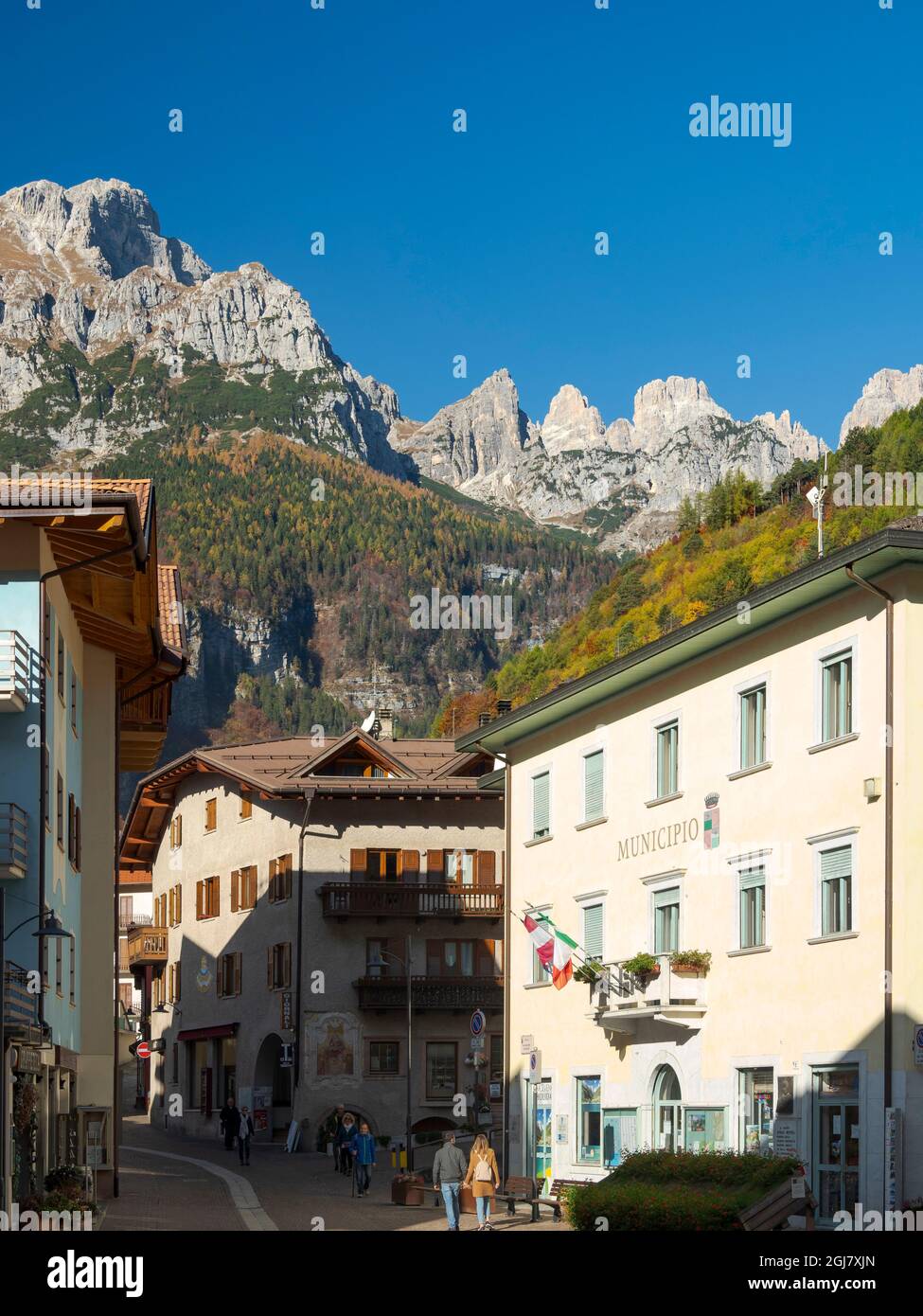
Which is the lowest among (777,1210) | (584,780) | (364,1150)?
(364,1150)

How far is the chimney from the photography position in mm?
74875

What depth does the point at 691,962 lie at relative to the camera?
35.4 meters

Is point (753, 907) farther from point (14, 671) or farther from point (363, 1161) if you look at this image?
point (14, 671)

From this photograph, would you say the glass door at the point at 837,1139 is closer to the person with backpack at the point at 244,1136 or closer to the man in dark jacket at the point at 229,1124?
the person with backpack at the point at 244,1136

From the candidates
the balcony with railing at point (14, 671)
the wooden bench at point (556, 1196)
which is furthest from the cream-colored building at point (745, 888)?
the balcony with railing at point (14, 671)

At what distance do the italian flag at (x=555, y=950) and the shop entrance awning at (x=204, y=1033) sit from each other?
2590 centimetres

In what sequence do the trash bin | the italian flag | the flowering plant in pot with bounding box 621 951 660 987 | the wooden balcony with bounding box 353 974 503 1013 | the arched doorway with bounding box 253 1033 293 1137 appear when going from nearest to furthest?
1. the flowering plant in pot with bounding box 621 951 660 987
2. the trash bin
3. the italian flag
4. the wooden balcony with bounding box 353 974 503 1013
5. the arched doorway with bounding box 253 1033 293 1137

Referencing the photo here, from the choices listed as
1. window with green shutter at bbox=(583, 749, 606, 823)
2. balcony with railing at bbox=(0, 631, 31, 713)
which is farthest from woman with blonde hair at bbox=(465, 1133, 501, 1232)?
window with green shutter at bbox=(583, 749, 606, 823)

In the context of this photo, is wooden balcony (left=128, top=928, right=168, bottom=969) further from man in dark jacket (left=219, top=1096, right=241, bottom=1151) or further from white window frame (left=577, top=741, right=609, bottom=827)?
white window frame (left=577, top=741, right=609, bottom=827)

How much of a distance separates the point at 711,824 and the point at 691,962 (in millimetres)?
2572

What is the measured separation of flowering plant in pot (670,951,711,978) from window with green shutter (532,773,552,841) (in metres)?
8.65

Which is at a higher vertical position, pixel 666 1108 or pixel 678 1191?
pixel 678 1191

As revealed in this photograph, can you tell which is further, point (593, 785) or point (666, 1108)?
point (593, 785)

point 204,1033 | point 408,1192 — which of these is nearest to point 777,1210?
point 408,1192
